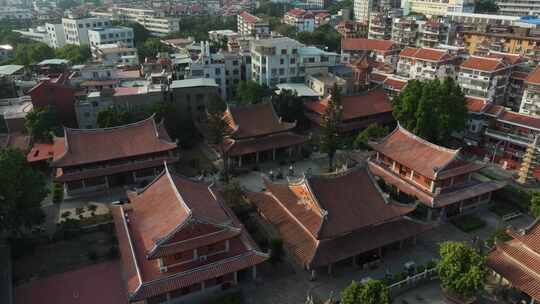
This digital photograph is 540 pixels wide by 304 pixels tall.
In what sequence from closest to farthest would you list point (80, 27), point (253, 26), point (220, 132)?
point (220, 132) < point (80, 27) < point (253, 26)

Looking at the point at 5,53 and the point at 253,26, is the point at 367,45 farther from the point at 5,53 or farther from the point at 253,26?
the point at 5,53

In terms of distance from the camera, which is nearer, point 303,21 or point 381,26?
point 381,26

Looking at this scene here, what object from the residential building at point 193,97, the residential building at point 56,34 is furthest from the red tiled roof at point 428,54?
the residential building at point 56,34

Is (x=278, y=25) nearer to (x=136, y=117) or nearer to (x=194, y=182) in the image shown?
(x=136, y=117)

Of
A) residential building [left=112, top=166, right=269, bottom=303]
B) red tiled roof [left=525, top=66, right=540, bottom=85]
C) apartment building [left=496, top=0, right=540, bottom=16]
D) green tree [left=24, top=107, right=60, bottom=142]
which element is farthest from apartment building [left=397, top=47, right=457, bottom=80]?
apartment building [left=496, top=0, right=540, bottom=16]

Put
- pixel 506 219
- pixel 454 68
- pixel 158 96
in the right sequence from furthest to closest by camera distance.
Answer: pixel 454 68
pixel 158 96
pixel 506 219

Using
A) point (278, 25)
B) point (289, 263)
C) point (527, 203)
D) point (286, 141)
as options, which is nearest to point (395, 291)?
point (289, 263)

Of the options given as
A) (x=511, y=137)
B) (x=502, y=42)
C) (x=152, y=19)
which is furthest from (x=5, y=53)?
(x=502, y=42)
